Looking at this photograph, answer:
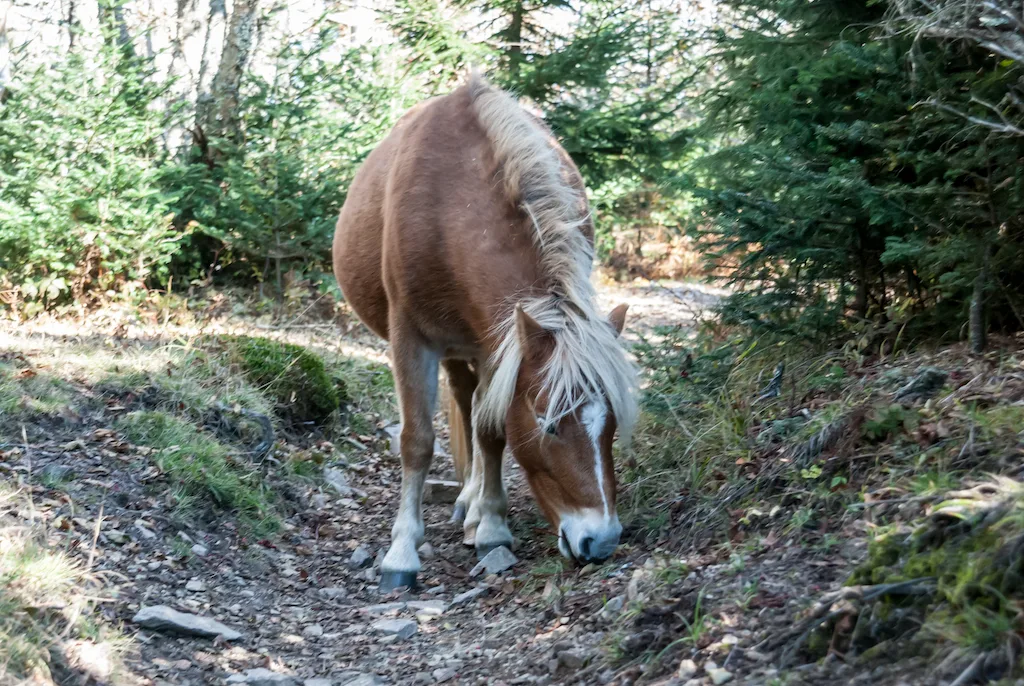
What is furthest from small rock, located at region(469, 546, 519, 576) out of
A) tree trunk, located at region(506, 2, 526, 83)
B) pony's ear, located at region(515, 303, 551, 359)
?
tree trunk, located at region(506, 2, 526, 83)

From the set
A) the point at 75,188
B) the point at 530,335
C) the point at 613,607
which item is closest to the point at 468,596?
the point at 613,607

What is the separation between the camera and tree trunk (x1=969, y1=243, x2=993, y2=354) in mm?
4027

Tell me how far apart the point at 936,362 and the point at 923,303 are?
0.60 metres

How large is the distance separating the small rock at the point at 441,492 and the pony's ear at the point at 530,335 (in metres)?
2.37

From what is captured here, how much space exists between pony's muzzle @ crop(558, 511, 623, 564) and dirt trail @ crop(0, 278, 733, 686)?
7 centimetres

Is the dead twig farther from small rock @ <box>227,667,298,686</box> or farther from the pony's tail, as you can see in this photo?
the pony's tail

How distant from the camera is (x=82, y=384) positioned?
5559 millimetres

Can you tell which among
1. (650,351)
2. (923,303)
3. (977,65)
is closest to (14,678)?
(650,351)

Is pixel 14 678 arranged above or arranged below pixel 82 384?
below

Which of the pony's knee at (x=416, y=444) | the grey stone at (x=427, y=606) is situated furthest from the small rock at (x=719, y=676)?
the pony's knee at (x=416, y=444)

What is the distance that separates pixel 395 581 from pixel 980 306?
3.22 metres

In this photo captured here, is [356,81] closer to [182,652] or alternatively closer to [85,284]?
[85,284]

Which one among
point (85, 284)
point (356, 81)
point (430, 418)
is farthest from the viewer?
point (356, 81)

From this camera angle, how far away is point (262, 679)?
3438mm
